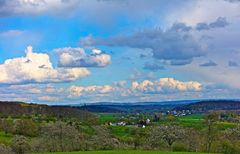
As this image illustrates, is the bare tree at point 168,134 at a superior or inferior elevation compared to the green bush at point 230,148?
superior

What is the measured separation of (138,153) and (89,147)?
94.9ft

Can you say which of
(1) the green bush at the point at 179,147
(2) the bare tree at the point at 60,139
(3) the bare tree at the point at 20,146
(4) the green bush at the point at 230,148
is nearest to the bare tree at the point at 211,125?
(4) the green bush at the point at 230,148

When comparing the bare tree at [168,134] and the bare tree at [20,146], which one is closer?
the bare tree at [20,146]

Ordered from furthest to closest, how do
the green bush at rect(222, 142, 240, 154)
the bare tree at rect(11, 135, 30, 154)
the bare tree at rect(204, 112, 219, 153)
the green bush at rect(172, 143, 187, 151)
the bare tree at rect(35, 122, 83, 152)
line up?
the bare tree at rect(35, 122, 83, 152) → the bare tree at rect(204, 112, 219, 153) → the bare tree at rect(11, 135, 30, 154) → the green bush at rect(172, 143, 187, 151) → the green bush at rect(222, 142, 240, 154)

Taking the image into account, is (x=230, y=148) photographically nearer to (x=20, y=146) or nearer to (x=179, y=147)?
(x=179, y=147)

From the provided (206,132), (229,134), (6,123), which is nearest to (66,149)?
(206,132)

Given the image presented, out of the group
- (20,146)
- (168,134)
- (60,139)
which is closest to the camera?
(20,146)

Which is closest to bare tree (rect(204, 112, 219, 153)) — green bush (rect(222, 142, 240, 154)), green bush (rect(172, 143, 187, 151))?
green bush (rect(222, 142, 240, 154))

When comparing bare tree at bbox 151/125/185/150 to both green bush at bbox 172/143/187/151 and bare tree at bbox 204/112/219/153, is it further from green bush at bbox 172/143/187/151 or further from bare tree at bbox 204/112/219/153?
green bush at bbox 172/143/187/151

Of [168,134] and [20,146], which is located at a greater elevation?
[168,134]

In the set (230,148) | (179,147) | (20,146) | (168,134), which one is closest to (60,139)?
(20,146)

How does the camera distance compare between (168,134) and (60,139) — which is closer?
(60,139)

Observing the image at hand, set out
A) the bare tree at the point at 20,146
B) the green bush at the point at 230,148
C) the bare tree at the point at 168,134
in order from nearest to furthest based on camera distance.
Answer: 1. the green bush at the point at 230,148
2. the bare tree at the point at 20,146
3. the bare tree at the point at 168,134

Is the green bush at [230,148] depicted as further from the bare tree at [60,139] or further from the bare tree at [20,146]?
the bare tree at [20,146]
